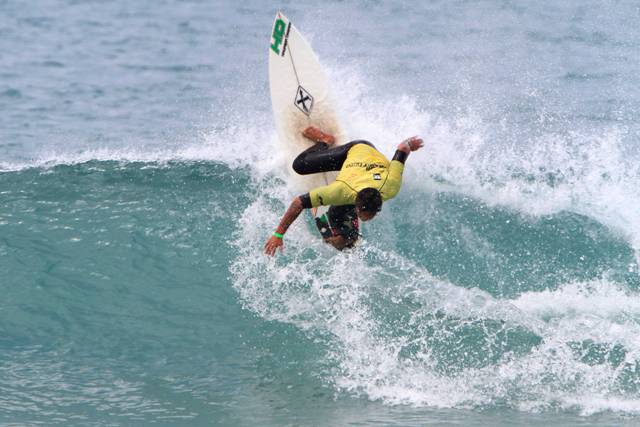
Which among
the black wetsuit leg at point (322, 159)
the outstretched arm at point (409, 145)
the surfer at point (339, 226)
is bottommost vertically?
the surfer at point (339, 226)

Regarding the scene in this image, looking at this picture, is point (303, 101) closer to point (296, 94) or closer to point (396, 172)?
point (296, 94)

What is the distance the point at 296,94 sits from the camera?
346 inches

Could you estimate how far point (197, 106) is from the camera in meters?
16.3

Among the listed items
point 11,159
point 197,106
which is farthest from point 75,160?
point 197,106

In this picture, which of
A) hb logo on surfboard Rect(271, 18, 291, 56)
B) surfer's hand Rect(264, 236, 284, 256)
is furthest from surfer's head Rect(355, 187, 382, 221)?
hb logo on surfboard Rect(271, 18, 291, 56)

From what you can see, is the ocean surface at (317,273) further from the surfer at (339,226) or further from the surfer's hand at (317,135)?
the surfer's hand at (317,135)

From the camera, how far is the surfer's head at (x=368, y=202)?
6.73m

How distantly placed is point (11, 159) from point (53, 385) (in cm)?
725

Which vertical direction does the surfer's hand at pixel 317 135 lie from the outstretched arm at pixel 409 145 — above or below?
below

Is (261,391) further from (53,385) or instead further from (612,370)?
(612,370)

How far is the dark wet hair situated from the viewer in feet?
22.1

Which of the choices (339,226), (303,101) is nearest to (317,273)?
(339,226)

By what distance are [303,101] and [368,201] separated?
95.2 inches

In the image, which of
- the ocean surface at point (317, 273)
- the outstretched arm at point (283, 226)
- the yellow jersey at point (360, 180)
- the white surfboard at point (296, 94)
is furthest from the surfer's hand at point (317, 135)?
the outstretched arm at point (283, 226)
